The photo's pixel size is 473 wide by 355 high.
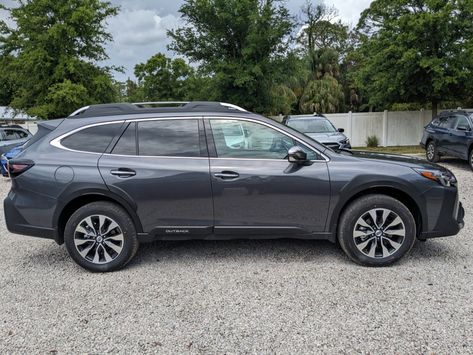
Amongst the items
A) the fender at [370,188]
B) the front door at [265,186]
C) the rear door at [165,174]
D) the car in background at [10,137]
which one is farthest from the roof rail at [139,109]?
the car in background at [10,137]

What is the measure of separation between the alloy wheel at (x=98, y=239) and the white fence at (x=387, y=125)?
16.8m

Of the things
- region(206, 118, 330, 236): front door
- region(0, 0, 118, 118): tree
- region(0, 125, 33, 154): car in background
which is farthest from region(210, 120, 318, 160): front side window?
region(0, 0, 118, 118): tree

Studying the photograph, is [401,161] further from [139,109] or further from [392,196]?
[139,109]

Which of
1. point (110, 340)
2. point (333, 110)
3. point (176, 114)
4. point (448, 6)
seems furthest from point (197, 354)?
point (333, 110)

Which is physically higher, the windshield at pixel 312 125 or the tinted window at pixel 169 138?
the tinted window at pixel 169 138

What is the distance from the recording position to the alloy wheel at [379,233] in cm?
378

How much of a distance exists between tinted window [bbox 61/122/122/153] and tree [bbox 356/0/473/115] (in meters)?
13.9

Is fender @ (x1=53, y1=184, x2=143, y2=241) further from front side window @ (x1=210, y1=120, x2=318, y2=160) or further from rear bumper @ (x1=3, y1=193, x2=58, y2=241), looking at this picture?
front side window @ (x1=210, y1=120, x2=318, y2=160)

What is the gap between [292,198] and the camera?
3.80 meters

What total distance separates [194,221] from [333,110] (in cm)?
2820

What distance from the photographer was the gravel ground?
2678 millimetres

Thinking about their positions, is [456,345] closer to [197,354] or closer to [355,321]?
[355,321]

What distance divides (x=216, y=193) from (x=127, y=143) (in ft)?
3.74

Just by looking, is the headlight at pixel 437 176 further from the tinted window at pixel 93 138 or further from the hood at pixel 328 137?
the hood at pixel 328 137
